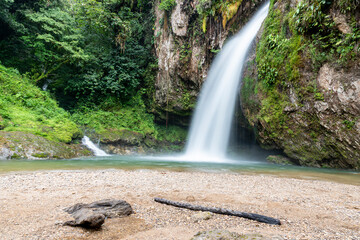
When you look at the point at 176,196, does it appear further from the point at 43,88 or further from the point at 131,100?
the point at 43,88

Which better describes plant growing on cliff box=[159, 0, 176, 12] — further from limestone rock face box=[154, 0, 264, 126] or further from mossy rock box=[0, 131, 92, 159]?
mossy rock box=[0, 131, 92, 159]

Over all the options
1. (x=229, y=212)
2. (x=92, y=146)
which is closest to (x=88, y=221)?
(x=229, y=212)

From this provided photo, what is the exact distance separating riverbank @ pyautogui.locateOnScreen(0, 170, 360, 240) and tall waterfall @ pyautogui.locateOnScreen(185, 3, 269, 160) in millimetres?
8331

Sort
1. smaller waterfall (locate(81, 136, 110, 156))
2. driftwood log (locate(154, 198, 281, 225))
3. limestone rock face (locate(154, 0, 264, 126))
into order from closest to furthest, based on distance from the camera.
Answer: driftwood log (locate(154, 198, 281, 225)) < smaller waterfall (locate(81, 136, 110, 156)) < limestone rock face (locate(154, 0, 264, 126))

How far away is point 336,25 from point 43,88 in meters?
17.1

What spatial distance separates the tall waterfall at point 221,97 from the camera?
36.8 feet

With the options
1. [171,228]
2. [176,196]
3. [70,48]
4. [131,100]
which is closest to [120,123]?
[131,100]

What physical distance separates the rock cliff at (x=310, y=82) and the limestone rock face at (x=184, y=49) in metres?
3.01

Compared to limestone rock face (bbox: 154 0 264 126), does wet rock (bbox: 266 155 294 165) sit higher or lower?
lower

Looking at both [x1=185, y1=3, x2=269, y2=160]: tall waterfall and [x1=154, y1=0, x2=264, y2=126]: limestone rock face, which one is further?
[x1=154, y1=0, x2=264, y2=126]: limestone rock face

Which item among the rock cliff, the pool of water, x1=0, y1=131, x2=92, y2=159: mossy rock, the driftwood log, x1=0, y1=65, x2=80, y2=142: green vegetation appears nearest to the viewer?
the driftwood log

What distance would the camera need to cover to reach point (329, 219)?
7.77ft

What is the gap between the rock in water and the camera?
188cm

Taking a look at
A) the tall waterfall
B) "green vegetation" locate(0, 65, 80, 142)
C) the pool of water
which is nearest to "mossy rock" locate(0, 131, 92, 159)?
"green vegetation" locate(0, 65, 80, 142)
